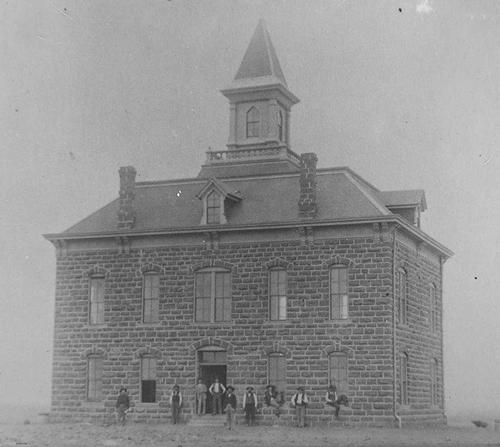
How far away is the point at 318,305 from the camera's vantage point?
38156 mm

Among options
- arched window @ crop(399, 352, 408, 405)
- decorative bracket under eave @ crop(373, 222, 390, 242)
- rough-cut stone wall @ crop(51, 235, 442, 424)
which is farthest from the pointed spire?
arched window @ crop(399, 352, 408, 405)

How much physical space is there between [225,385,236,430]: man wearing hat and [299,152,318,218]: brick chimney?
6839 mm

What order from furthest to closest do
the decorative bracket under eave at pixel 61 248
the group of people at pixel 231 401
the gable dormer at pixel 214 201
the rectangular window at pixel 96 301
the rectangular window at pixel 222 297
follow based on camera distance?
the decorative bracket under eave at pixel 61 248 < the rectangular window at pixel 96 301 < the gable dormer at pixel 214 201 < the rectangular window at pixel 222 297 < the group of people at pixel 231 401

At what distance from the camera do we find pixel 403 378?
39062 mm

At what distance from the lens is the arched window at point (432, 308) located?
142ft

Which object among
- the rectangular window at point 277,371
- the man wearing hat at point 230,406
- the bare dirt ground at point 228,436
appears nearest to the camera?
the bare dirt ground at point 228,436

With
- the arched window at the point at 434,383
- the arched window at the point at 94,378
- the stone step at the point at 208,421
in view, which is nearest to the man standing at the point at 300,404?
the stone step at the point at 208,421

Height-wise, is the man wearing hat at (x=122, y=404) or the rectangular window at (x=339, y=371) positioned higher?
the rectangular window at (x=339, y=371)

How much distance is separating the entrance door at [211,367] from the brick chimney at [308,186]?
6.10 m

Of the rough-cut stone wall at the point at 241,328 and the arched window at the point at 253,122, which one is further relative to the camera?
the arched window at the point at 253,122

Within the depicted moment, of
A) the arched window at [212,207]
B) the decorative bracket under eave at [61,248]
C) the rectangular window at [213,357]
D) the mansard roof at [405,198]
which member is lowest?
the rectangular window at [213,357]

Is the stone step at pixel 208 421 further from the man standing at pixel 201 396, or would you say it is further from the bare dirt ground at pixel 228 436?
the bare dirt ground at pixel 228 436

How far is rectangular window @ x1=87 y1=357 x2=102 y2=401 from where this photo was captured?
40.8m

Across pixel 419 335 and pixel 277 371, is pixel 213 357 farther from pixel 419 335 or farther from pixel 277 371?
pixel 419 335
